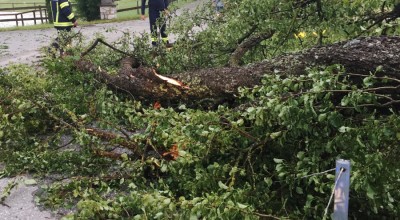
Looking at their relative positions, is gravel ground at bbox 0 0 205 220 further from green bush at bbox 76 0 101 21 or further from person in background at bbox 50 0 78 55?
green bush at bbox 76 0 101 21

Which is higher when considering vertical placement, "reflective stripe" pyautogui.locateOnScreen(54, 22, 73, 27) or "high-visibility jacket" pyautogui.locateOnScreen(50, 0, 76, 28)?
"high-visibility jacket" pyautogui.locateOnScreen(50, 0, 76, 28)

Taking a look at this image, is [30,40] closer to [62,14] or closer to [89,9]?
[62,14]

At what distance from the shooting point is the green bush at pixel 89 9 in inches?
713

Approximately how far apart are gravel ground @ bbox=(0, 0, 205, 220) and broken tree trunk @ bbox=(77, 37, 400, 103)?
4.26 feet

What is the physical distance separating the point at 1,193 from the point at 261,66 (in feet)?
7.10

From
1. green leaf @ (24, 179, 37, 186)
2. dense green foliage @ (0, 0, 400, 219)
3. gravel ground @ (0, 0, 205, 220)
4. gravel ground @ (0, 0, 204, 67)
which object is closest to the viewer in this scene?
dense green foliage @ (0, 0, 400, 219)

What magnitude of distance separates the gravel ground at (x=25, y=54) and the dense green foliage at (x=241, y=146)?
0.11 metres

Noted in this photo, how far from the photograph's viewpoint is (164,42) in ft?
18.4

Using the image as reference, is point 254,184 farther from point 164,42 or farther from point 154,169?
point 164,42

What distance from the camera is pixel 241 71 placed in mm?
3900

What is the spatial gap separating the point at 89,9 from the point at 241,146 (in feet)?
54.1

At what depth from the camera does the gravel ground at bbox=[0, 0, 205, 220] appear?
9.86 ft

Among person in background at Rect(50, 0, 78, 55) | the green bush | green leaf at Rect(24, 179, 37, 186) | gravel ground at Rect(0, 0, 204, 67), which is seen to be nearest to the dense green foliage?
green leaf at Rect(24, 179, 37, 186)

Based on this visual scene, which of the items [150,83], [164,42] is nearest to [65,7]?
[164,42]
